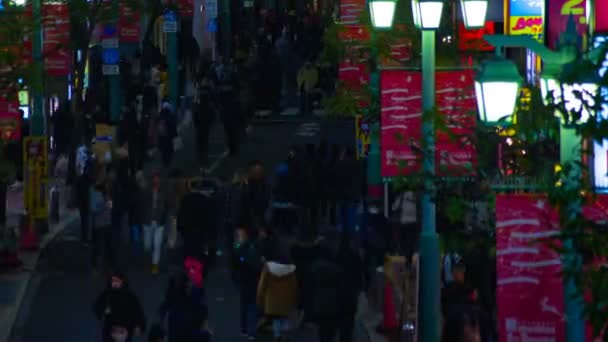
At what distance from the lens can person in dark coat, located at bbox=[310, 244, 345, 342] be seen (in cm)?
1953

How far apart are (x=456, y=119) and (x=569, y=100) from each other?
5894 millimetres

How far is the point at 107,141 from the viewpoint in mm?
37312

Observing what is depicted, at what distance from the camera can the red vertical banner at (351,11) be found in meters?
29.4

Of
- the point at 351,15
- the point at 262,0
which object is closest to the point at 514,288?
the point at 351,15

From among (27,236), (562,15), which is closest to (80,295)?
(27,236)

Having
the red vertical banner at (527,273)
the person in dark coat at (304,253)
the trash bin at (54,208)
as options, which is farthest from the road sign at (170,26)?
the red vertical banner at (527,273)

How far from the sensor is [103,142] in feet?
122

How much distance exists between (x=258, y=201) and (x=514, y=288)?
15.8 meters

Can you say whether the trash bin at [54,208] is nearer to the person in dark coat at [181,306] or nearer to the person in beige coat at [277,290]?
the person in beige coat at [277,290]

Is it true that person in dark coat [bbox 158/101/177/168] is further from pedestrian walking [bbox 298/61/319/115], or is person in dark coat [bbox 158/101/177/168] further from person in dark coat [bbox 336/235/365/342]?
person in dark coat [bbox 336/235/365/342]

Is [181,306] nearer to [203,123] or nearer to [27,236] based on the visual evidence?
[27,236]

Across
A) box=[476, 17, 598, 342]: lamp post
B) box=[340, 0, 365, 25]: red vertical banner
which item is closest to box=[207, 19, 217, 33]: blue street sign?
box=[340, 0, 365, 25]: red vertical banner

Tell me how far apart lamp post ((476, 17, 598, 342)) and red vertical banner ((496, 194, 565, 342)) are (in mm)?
334

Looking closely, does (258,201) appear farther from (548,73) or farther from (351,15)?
(548,73)
